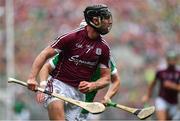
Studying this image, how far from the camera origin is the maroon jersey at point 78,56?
998cm

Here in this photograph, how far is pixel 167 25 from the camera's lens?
22812mm

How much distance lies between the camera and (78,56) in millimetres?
10047

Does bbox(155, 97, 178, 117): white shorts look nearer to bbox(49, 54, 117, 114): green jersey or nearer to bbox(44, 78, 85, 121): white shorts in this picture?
bbox(49, 54, 117, 114): green jersey

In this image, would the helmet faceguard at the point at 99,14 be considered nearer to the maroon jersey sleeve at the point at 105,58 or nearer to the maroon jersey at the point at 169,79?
the maroon jersey sleeve at the point at 105,58

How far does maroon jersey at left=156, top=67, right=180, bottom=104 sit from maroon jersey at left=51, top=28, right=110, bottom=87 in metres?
6.45

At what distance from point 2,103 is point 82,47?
11793mm

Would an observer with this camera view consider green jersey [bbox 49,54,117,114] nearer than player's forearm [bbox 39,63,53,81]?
No

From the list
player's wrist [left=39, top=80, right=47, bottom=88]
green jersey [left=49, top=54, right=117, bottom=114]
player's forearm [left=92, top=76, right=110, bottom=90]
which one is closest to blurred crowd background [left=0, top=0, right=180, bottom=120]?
green jersey [left=49, top=54, right=117, bottom=114]

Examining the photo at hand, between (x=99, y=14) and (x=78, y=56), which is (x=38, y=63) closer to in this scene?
(x=78, y=56)

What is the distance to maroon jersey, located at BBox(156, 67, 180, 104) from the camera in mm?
16609

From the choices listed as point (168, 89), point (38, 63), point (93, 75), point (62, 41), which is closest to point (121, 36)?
point (168, 89)

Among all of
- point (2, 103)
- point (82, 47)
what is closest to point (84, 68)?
point (82, 47)

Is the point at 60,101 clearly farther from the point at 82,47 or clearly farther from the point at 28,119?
the point at 28,119

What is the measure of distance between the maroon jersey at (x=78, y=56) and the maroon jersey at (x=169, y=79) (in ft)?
21.2
